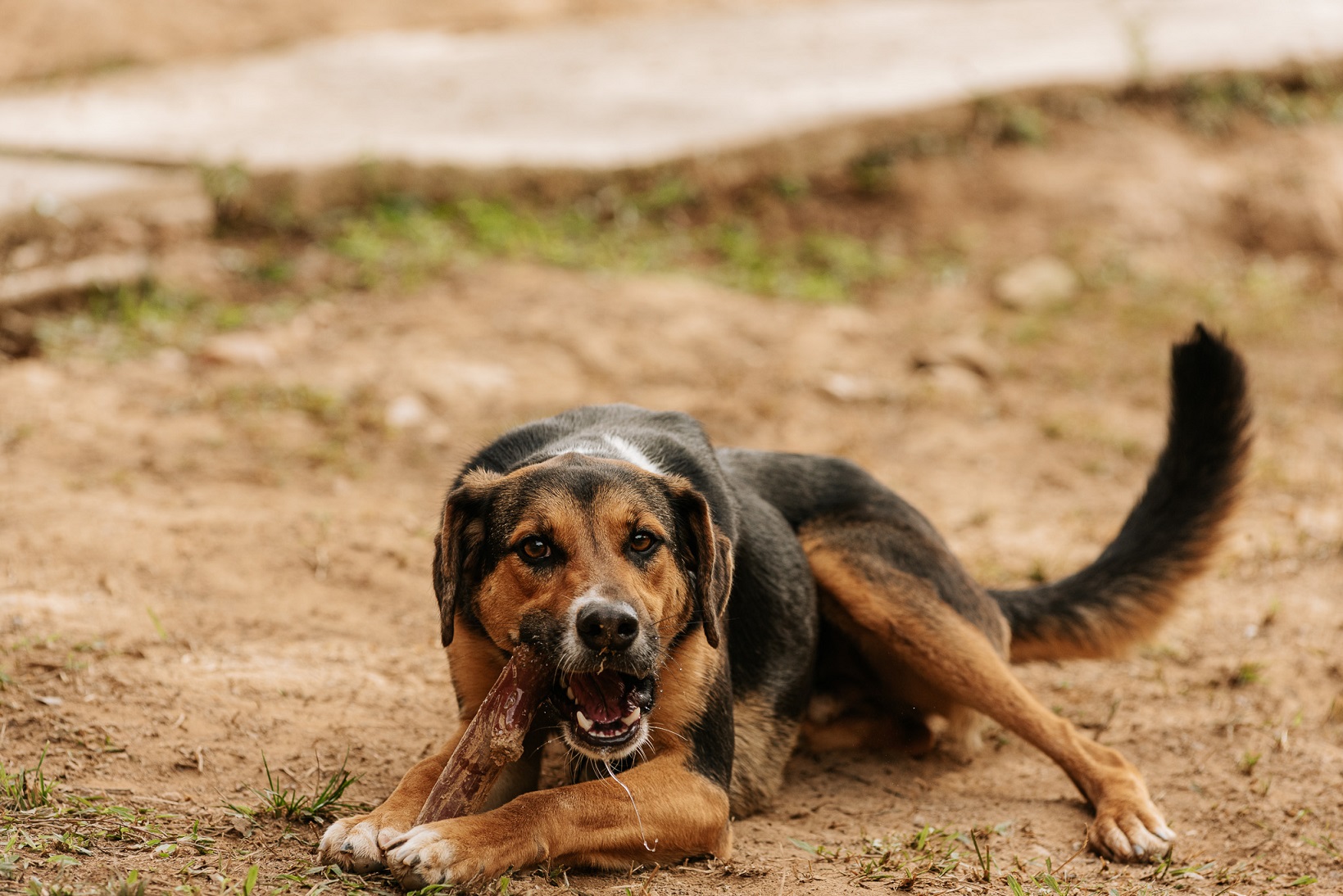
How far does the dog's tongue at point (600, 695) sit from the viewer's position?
3746 millimetres

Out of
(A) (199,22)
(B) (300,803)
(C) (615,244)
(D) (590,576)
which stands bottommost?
(B) (300,803)

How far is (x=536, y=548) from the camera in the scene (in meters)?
3.73

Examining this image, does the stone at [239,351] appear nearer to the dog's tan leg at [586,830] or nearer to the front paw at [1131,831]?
the dog's tan leg at [586,830]

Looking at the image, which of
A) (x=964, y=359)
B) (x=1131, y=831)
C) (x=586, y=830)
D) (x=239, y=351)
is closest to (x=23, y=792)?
(x=586, y=830)

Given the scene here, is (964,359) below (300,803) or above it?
above

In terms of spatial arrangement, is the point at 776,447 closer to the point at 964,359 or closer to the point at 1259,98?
the point at 964,359

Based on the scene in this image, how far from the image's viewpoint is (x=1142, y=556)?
5180 millimetres

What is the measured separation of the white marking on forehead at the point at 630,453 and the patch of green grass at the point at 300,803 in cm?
131

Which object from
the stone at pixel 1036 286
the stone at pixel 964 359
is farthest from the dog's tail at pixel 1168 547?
the stone at pixel 1036 286

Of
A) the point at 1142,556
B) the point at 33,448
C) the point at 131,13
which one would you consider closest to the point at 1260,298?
the point at 1142,556

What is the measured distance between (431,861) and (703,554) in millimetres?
1204

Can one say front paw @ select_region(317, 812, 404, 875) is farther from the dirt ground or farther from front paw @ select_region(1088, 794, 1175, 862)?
front paw @ select_region(1088, 794, 1175, 862)

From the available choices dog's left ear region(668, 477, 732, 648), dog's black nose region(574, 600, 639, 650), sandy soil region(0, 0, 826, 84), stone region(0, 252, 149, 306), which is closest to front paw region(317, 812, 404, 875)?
dog's black nose region(574, 600, 639, 650)

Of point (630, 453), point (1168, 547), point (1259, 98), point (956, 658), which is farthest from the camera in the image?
point (1259, 98)
